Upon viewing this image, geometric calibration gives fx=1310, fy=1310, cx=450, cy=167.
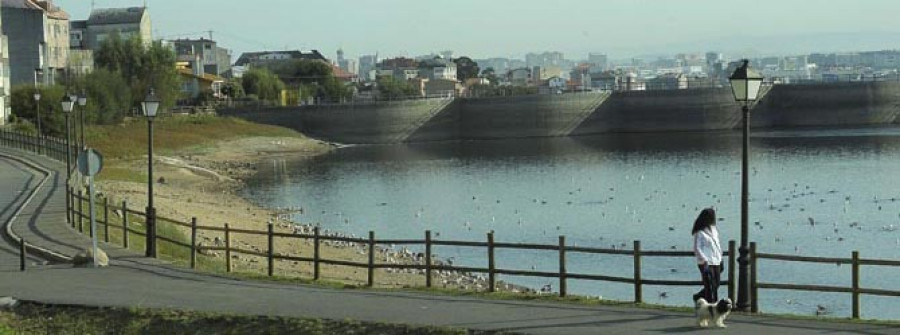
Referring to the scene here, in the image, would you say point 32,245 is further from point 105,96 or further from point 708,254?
point 105,96

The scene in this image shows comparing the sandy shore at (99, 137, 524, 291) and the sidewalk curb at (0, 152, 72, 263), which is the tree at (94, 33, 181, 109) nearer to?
the sandy shore at (99, 137, 524, 291)

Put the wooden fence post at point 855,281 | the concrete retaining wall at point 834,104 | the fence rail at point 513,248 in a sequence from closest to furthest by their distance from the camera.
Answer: the wooden fence post at point 855,281
the fence rail at point 513,248
the concrete retaining wall at point 834,104

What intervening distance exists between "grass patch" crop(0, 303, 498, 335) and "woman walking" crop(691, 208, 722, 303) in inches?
135

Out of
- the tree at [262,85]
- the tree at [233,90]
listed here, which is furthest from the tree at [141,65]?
the tree at [262,85]

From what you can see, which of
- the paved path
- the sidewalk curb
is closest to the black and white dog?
the paved path

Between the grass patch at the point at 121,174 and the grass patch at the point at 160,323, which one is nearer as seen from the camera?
the grass patch at the point at 160,323

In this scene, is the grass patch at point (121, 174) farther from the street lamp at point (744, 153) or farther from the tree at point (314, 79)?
the tree at point (314, 79)

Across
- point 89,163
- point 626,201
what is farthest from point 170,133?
point 89,163

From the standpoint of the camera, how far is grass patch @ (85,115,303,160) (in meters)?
92.8

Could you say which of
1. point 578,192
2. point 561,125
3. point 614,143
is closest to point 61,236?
point 578,192

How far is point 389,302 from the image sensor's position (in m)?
21.4

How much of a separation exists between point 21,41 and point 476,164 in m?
43.0

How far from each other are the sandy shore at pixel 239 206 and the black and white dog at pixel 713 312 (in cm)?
1277

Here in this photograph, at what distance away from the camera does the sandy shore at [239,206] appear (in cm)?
3559
